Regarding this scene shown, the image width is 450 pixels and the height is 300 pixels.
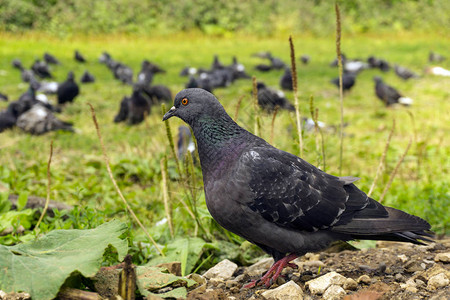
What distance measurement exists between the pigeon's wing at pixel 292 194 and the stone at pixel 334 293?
0.34 m

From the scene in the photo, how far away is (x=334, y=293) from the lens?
2.55 m

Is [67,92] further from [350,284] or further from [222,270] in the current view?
[350,284]

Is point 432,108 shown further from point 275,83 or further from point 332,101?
point 275,83

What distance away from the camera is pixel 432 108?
29.2ft

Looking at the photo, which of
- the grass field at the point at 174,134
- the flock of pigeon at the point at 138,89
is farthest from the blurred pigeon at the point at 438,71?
the grass field at the point at 174,134

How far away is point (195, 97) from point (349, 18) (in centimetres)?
2086

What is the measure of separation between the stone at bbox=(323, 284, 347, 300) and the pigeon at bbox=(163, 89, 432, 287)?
29 cm

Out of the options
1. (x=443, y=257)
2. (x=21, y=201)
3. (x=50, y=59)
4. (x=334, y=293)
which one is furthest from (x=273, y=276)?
(x=50, y=59)

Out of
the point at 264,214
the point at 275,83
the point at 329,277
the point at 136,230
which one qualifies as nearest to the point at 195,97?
the point at 264,214

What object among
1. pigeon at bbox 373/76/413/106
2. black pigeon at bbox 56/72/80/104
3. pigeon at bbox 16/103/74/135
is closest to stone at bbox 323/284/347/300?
pigeon at bbox 16/103/74/135

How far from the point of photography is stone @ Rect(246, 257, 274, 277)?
3.24m

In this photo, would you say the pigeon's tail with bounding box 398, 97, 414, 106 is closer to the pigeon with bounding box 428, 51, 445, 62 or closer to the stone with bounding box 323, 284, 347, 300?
the pigeon with bounding box 428, 51, 445, 62

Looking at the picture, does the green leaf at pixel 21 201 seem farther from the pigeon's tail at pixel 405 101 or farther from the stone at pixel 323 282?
the pigeon's tail at pixel 405 101

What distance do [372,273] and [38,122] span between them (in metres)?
5.81
